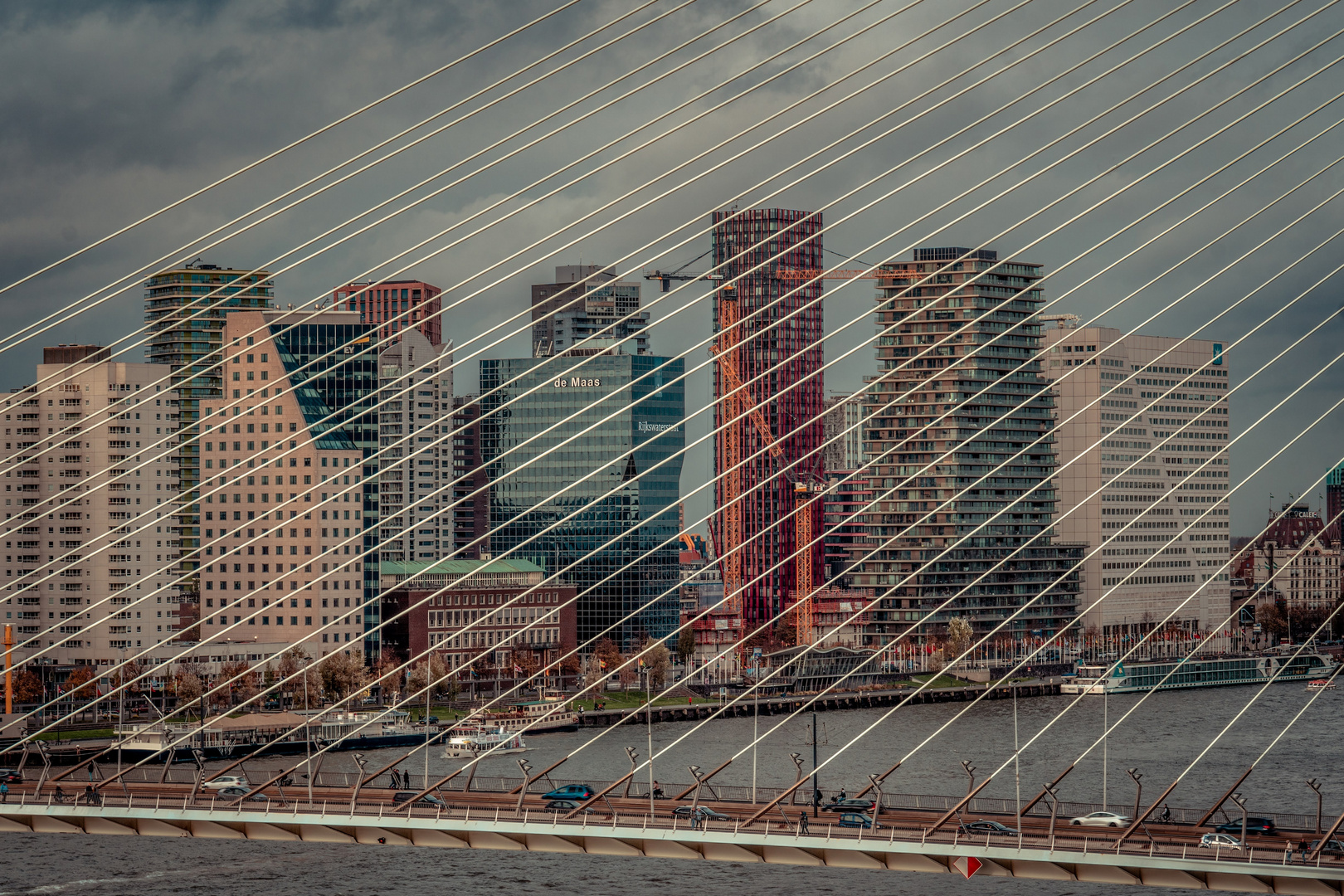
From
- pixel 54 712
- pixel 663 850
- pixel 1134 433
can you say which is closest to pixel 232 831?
pixel 663 850

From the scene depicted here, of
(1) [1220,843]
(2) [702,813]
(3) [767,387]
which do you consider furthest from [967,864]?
(3) [767,387]

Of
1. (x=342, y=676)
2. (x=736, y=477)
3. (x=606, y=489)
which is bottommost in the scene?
(x=342, y=676)

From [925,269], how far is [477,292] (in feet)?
183

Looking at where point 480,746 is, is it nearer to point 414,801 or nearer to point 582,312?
point 414,801

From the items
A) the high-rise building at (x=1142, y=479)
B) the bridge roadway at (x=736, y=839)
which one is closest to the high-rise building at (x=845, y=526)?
the high-rise building at (x=1142, y=479)

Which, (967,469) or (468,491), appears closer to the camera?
(967,469)

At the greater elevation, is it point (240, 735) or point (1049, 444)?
point (1049, 444)

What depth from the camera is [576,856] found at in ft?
81.1

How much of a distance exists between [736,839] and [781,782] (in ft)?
50.7

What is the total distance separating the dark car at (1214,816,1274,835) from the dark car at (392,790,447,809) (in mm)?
6969

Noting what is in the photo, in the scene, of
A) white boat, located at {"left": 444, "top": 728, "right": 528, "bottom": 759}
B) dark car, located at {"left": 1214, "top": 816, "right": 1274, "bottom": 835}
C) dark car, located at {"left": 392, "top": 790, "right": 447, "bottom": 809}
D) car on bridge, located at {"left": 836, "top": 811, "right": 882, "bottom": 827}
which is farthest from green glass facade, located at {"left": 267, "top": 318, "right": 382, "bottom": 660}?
dark car, located at {"left": 1214, "top": 816, "right": 1274, "bottom": 835}

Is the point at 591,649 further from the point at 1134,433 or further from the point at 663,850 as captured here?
the point at 663,850

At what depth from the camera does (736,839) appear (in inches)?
546

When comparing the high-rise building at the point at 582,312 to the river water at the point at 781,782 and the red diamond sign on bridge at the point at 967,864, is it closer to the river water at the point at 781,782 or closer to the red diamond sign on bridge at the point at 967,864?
the river water at the point at 781,782
